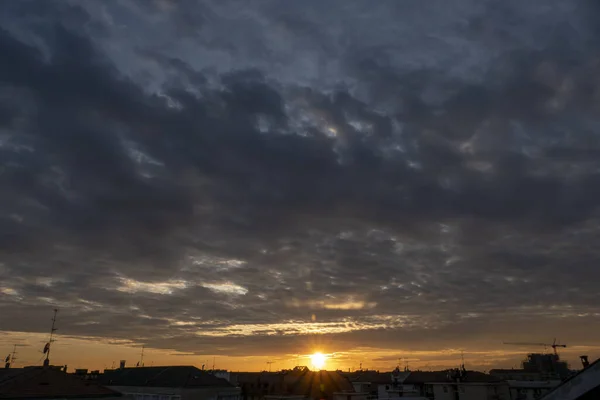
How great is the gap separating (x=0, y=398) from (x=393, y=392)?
90.4 m

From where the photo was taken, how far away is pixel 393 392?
10325 cm

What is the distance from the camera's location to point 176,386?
2630 inches

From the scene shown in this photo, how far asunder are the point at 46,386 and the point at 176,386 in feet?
104

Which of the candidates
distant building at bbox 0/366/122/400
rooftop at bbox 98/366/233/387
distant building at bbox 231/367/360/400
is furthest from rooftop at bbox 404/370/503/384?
distant building at bbox 0/366/122/400

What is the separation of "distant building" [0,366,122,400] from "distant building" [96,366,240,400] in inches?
982

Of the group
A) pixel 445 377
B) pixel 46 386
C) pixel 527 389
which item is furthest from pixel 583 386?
pixel 527 389

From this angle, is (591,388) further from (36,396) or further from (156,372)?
(156,372)

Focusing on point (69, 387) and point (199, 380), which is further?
point (199, 380)

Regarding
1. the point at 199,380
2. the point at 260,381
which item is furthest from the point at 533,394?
the point at 199,380

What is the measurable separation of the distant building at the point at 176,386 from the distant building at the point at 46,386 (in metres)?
24.9

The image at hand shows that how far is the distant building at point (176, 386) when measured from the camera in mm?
66188

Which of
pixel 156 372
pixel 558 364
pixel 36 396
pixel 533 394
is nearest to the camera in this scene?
pixel 36 396

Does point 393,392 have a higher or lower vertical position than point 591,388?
lower

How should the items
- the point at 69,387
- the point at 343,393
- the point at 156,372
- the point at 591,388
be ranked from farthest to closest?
the point at 343,393 < the point at 156,372 < the point at 69,387 < the point at 591,388
